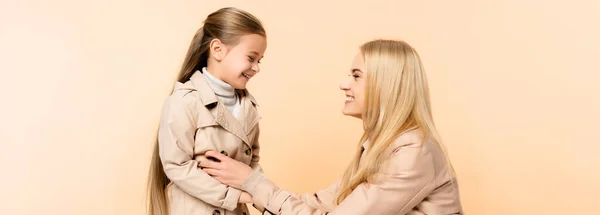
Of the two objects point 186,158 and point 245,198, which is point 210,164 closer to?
point 186,158

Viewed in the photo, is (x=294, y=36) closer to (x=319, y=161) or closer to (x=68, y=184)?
(x=319, y=161)

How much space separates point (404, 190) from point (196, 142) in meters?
0.81

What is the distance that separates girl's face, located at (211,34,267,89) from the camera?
288 cm

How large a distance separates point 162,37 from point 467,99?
6.17 ft

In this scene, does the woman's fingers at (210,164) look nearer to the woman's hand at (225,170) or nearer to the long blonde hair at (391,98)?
the woman's hand at (225,170)

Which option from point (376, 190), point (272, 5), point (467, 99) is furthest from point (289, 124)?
point (376, 190)

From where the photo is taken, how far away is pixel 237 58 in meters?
2.88

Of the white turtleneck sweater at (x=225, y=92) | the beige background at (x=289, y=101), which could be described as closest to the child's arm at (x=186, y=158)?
the white turtleneck sweater at (x=225, y=92)

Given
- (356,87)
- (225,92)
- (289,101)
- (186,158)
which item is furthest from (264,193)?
(289,101)

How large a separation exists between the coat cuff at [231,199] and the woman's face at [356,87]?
0.55 m

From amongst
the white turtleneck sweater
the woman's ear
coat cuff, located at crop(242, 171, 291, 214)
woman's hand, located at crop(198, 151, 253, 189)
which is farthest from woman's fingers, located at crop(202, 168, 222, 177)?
the woman's ear

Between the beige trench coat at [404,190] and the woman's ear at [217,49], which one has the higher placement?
the woman's ear at [217,49]

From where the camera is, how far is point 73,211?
4340 millimetres

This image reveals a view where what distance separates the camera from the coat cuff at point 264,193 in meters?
2.80
